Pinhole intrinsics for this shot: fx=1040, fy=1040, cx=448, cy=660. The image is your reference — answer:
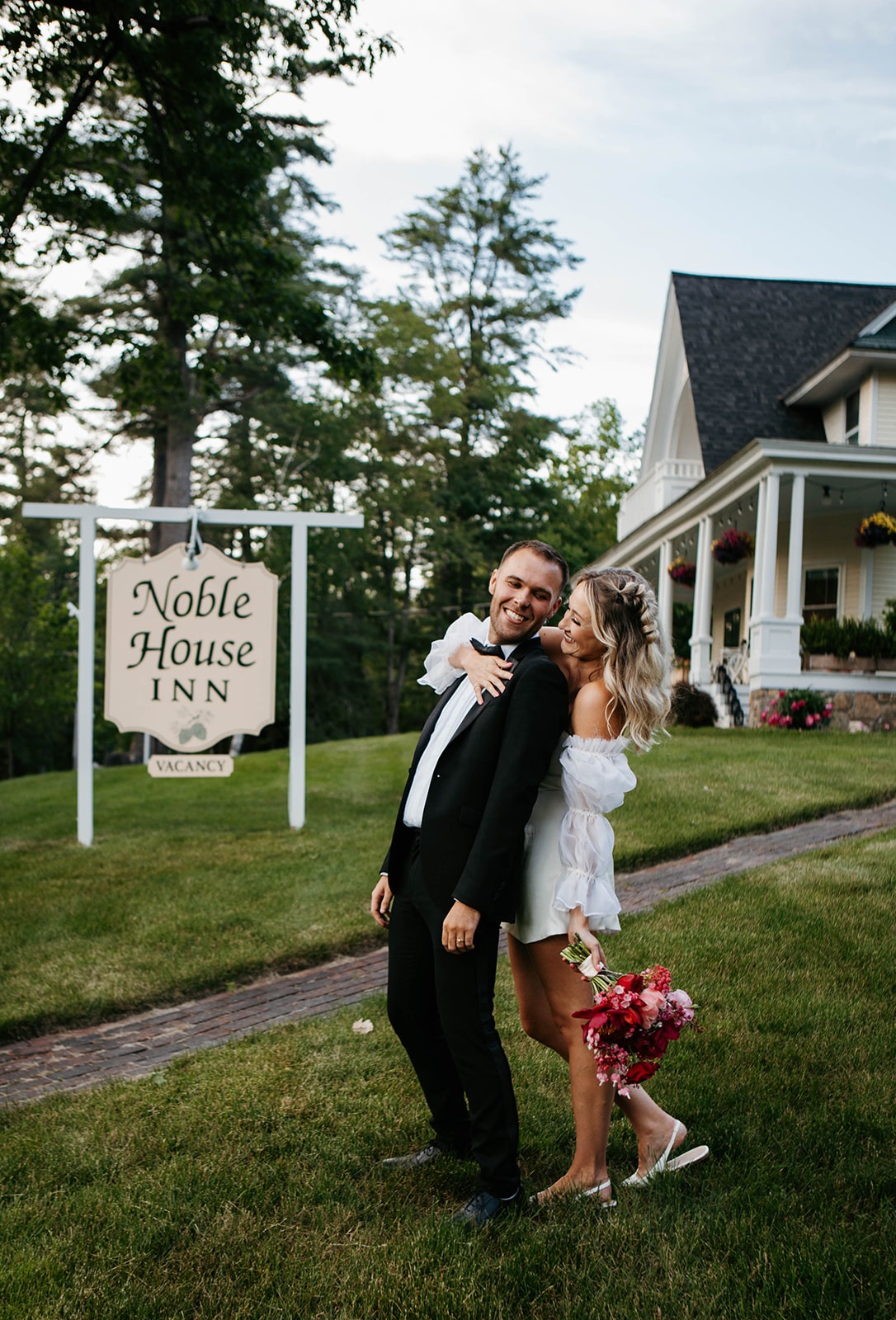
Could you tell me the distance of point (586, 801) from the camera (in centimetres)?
286

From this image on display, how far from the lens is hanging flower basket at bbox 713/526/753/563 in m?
16.3

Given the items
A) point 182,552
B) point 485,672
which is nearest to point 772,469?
point 182,552

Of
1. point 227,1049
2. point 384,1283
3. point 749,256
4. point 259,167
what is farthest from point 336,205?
point 384,1283

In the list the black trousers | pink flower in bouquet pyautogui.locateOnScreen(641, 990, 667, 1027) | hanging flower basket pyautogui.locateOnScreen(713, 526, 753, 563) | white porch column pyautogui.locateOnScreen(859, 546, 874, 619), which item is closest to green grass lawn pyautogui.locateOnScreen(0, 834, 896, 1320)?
the black trousers

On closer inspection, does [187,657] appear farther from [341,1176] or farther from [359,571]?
[359,571]

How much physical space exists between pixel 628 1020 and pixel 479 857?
0.56m

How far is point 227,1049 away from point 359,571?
27.1 meters

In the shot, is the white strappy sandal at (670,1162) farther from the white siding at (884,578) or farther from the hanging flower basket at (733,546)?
the white siding at (884,578)

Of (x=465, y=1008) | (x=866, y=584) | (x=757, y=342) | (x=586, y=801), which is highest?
(x=757, y=342)

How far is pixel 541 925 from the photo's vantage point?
2.90 metres

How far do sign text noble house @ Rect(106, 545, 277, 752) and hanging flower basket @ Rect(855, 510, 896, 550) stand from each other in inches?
403

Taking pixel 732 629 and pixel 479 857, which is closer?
pixel 479 857

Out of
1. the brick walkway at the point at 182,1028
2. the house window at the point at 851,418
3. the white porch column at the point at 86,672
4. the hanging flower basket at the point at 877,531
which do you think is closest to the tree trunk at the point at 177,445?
the white porch column at the point at 86,672

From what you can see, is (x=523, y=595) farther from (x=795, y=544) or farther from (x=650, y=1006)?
(x=795, y=544)
